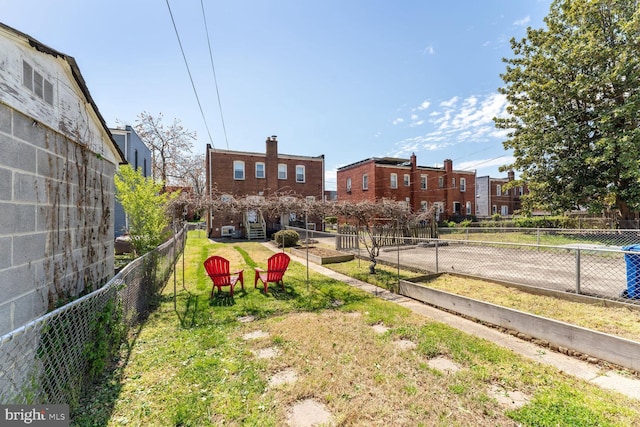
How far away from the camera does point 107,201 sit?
15.4 feet

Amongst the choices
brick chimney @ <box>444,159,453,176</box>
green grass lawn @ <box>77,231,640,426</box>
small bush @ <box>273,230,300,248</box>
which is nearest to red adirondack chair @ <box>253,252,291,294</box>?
green grass lawn @ <box>77,231,640,426</box>

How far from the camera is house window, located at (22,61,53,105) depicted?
277 cm

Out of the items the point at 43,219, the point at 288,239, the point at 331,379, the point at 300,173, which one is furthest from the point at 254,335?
the point at 300,173

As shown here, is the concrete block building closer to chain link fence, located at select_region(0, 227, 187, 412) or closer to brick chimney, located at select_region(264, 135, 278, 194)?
chain link fence, located at select_region(0, 227, 187, 412)

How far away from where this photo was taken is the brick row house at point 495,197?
37.7 meters

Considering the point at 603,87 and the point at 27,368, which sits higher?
the point at 603,87

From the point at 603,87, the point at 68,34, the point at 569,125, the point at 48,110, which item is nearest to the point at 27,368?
the point at 48,110

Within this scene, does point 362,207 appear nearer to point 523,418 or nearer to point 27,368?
point 523,418

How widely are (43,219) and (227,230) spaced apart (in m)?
20.1

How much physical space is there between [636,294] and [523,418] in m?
5.22

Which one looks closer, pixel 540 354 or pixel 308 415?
pixel 308 415

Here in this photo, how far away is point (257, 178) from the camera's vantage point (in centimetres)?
2400

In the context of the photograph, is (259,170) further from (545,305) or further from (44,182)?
(545,305)

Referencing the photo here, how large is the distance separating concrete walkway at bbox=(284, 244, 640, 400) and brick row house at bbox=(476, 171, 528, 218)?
3773 cm
